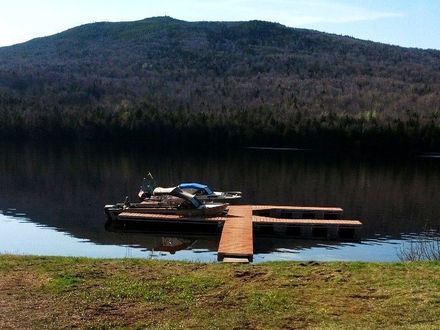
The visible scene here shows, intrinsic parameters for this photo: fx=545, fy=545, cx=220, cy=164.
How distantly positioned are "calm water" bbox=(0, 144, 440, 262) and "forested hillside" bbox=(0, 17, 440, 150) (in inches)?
404

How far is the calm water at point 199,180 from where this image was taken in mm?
29312

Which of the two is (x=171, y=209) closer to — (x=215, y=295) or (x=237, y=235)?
(x=237, y=235)

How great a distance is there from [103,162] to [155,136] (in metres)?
32.3

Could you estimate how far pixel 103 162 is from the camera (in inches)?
2753

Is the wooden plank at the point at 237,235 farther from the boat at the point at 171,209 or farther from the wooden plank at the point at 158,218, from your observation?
the boat at the point at 171,209

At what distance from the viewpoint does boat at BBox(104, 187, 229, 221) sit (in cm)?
3475

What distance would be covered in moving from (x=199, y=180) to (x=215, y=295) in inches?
1665

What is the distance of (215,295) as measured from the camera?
508 inches

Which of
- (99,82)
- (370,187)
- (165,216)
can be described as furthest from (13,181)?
(99,82)

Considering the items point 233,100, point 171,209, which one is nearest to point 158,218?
point 171,209

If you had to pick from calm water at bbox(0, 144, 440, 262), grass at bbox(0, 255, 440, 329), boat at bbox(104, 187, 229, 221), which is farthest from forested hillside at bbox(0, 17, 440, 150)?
grass at bbox(0, 255, 440, 329)

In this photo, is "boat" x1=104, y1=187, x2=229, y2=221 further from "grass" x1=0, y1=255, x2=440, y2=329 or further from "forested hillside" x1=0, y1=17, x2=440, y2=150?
"forested hillside" x1=0, y1=17, x2=440, y2=150

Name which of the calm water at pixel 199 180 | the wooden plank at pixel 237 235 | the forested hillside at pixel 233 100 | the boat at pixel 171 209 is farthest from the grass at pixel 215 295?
the forested hillside at pixel 233 100

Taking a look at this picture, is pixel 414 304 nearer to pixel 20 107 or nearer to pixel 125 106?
pixel 125 106
